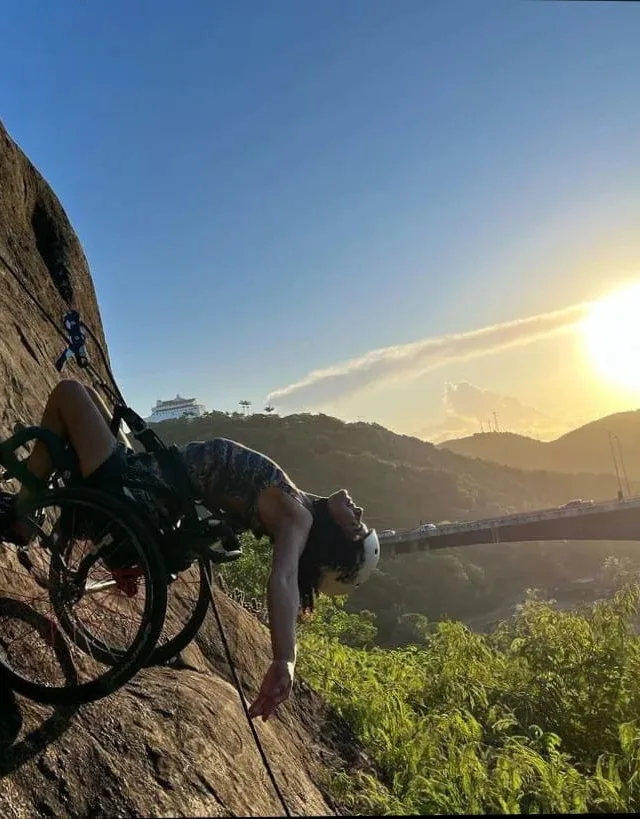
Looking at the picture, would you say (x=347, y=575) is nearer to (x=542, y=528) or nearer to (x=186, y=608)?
(x=186, y=608)

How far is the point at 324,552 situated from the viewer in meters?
3.45

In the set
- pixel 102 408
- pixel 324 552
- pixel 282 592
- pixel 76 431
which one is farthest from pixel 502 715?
pixel 76 431

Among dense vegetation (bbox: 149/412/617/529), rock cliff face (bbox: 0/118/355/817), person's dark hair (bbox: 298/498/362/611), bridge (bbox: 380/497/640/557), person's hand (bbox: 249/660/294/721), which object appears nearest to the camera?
person's hand (bbox: 249/660/294/721)

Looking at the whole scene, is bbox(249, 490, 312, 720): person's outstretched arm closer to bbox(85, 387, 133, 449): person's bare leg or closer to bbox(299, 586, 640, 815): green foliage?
bbox(85, 387, 133, 449): person's bare leg

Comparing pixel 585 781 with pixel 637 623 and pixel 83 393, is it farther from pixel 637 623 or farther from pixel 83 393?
pixel 637 623

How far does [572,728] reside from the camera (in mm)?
7164

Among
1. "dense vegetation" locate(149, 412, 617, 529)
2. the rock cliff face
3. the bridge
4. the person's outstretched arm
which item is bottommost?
the bridge

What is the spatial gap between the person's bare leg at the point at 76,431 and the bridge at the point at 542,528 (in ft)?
150

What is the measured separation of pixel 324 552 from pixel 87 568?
51.1 inches

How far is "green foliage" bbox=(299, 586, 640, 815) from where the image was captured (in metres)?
4.56

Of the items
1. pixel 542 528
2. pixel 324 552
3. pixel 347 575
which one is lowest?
pixel 542 528

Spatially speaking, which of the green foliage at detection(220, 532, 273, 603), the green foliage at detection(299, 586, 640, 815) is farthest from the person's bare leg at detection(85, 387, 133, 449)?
the green foliage at detection(220, 532, 273, 603)

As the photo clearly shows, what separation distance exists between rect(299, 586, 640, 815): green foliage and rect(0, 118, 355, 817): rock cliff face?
1.95ft

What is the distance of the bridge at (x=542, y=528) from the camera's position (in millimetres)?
46250
